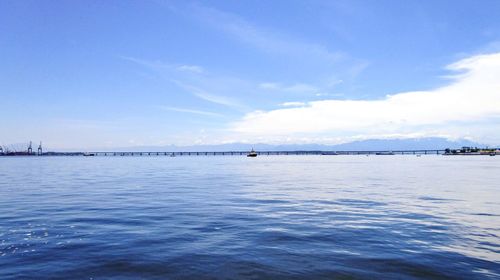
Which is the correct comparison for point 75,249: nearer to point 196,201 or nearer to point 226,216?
point 226,216

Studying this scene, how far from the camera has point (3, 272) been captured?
10.7m

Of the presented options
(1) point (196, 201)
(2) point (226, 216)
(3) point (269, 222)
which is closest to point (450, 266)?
(3) point (269, 222)

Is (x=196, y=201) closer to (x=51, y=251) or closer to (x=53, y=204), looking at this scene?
(x=53, y=204)

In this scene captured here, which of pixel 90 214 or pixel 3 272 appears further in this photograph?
pixel 90 214


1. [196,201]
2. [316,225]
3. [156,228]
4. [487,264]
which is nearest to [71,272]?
[156,228]

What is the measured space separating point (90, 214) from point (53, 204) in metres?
6.97

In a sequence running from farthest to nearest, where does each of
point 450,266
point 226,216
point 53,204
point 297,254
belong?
point 53,204, point 226,216, point 297,254, point 450,266

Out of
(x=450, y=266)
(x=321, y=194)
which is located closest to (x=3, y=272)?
(x=450, y=266)

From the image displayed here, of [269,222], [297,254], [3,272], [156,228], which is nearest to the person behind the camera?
[3,272]

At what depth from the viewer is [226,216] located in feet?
67.9

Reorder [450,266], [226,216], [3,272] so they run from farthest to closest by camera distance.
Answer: [226,216], [450,266], [3,272]

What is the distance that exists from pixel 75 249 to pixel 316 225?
11677 millimetres

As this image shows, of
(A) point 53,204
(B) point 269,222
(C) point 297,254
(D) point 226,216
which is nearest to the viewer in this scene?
(C) point 297,254

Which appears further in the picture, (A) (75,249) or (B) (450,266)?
(A) (75,249)
